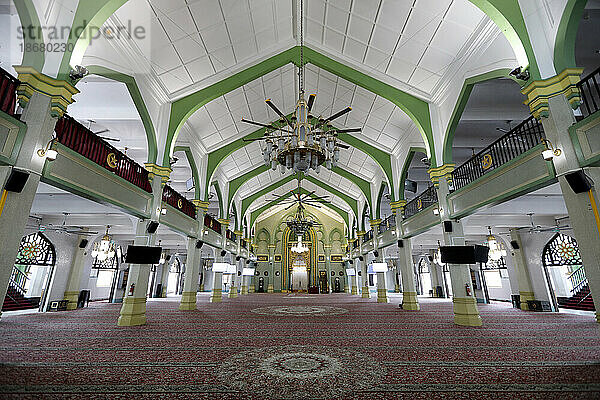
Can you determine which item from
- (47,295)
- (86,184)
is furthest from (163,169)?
(47,295)

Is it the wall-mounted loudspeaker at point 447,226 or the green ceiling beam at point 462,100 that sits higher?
the green ceiling beam at point 462,100

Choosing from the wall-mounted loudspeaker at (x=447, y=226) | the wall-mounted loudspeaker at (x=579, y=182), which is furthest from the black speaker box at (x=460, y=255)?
the wall-mounted loudspeaker at (x=579, y=182)

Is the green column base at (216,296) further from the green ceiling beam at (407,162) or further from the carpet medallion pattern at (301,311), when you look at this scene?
the green ceiling beam at (407,162)

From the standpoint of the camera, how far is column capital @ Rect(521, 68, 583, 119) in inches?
144

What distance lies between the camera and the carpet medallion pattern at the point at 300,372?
8.27ft

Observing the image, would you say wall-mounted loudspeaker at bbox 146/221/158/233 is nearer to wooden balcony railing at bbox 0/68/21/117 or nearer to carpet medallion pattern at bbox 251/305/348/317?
wooden balcony railing at bbox 0/68/21/117

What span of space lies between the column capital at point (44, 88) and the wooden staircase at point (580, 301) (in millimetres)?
15333

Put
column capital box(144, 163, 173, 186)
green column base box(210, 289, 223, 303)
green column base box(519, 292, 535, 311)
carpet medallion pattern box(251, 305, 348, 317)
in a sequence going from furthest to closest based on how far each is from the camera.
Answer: green column base box(210, 289, 223, 303) → green column base box(519, 292, 535, 311) → carpet medallion pattern box(251, 305, 348, 317) → column capital box(144, 163, 173, 186)

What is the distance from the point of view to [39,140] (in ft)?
12.0

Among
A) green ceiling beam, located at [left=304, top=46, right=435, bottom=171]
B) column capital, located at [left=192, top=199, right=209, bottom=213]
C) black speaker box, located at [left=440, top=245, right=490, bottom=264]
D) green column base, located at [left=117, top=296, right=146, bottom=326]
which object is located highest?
green ceiling beam, located at [left=304, top=46, right=435, bottom=171]

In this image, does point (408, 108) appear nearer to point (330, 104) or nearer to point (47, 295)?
point (330, 104)

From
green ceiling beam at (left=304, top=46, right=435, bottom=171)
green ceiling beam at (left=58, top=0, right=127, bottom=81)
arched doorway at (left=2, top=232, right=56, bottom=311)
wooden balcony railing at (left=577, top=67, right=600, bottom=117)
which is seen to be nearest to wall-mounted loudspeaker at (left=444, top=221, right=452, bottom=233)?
green ceiling beam at (left=304, top=46, right=435, bottom=171)

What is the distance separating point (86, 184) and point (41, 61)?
192 centimetres

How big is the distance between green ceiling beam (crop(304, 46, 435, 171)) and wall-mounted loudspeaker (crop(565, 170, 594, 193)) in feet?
12.8
